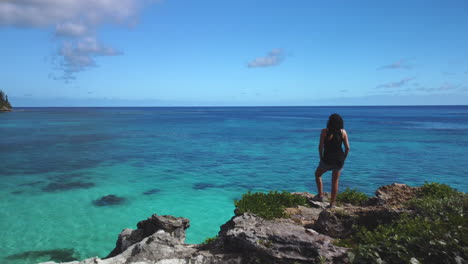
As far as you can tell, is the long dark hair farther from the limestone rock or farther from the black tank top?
the limestone rock

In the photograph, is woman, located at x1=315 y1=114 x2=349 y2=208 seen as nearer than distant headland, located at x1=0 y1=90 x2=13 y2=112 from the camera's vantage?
Yes

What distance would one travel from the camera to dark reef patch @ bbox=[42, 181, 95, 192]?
19.7 metres

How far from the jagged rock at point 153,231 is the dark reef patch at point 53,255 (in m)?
5.76

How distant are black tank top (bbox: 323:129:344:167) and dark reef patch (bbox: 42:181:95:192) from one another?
58.5ft

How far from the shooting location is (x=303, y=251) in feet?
17.0

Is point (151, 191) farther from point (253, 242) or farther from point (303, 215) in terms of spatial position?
point (253, 242)

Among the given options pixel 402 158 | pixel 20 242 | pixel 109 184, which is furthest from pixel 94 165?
pixel 402 158

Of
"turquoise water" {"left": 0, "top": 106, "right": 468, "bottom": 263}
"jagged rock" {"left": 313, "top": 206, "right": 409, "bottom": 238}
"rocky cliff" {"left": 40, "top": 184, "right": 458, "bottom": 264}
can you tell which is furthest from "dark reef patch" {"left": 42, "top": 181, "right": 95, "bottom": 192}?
"jagged rock" {"left": 313, "top": 206, "right": 409, "bottom": 238}

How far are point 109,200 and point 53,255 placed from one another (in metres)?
6.21

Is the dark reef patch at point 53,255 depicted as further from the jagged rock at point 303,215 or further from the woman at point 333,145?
the woman at point 333,145

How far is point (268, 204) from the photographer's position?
859 cm

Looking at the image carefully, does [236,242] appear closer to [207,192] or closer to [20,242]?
[20,242]

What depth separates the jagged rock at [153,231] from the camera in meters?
7.12

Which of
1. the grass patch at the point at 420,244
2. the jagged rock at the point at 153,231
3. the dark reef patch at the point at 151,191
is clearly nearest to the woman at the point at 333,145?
the grass patch at the point at 420,244
